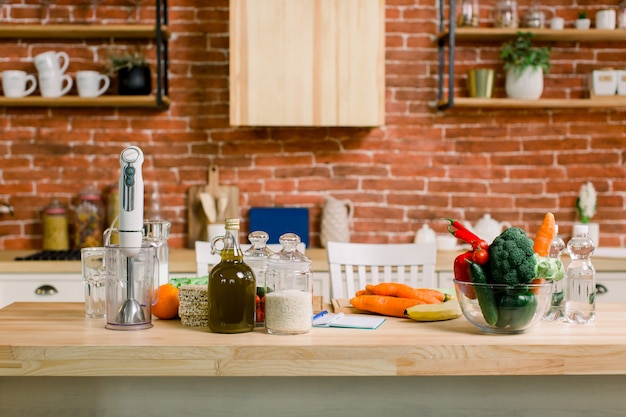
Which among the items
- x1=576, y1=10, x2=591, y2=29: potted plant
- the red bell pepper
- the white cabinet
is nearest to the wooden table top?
the red bell pepper

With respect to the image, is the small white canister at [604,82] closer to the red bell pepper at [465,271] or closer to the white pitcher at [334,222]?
the white pitcher at [334,222]

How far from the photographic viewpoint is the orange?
1783 mm

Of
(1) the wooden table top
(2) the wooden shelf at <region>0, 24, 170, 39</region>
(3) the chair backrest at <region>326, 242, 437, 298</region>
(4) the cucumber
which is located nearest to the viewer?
(1) the wooden table top

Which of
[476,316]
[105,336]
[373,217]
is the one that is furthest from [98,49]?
[476,316]

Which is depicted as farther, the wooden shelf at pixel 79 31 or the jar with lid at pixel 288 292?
the wooden shelf at pixel 79 31

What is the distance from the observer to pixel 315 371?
1.50 metres

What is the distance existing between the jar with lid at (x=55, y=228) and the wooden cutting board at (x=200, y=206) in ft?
2.04

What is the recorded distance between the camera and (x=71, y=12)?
12.3 ft

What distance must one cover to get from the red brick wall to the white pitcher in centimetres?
12

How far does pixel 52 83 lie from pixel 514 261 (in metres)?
2.73

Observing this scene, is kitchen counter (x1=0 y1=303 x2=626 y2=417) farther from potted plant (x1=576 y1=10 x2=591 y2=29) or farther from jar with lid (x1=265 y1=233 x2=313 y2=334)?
potted plant (x1=576 y1=10 x2=591 y2=29)

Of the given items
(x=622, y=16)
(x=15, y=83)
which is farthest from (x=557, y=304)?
(x=15, y=83)

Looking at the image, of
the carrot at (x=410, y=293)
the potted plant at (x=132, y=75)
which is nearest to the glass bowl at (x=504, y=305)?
the carrot at (x=410, y=293)

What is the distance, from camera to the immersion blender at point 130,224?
5.49ft
